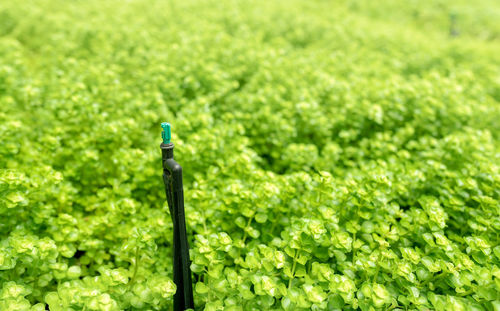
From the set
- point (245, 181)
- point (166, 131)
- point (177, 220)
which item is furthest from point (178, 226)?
point (245, 181)

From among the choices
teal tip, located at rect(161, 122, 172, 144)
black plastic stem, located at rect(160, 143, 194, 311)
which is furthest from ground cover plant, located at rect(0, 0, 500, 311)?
teal tip, located at rect(161, 122, 172, 144)

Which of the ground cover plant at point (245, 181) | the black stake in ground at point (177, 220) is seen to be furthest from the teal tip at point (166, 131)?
the ground cover plant at point (245, 181)

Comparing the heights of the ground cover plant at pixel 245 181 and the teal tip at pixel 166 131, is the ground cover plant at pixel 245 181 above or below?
below

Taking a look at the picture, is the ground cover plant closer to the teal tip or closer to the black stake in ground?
the black stake in ground

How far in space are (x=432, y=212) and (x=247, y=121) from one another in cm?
190

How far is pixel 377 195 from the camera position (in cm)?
211

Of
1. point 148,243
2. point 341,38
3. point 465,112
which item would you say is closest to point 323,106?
point 465,112

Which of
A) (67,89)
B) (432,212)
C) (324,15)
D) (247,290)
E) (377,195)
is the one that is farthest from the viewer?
(324,15)

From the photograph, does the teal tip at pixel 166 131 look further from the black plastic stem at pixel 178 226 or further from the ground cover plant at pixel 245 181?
the ground cover plant at pixel 245 181

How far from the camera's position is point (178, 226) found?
159 cm

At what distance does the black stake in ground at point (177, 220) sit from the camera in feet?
4.91

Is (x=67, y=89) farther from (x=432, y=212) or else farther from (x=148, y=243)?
(x=432, y=212)

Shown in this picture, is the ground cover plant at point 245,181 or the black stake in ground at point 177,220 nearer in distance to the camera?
the black stake in ground at point 177,220

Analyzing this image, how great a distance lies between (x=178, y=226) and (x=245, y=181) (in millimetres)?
914
